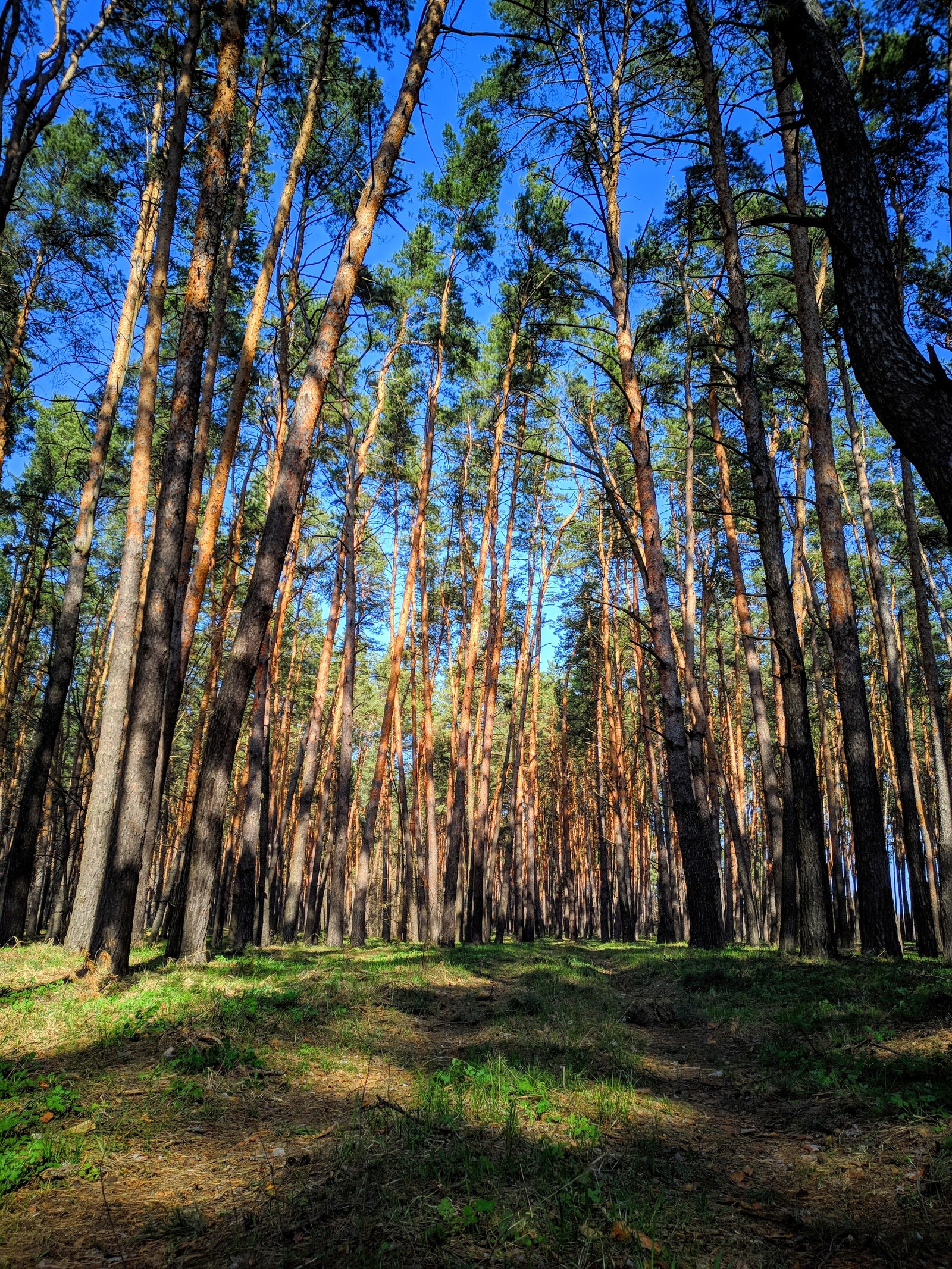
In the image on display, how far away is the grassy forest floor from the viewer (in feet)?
7.27

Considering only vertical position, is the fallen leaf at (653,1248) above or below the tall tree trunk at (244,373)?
below

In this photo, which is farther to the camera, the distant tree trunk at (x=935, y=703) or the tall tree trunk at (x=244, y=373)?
the distant tree trunk at (x=935, y=703)

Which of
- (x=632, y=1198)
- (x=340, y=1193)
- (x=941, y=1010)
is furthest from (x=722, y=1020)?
(x=340, y=1193)

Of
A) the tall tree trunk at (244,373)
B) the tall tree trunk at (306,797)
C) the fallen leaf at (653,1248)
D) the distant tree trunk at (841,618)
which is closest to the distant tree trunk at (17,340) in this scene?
the tall tree trunk at (244,373)

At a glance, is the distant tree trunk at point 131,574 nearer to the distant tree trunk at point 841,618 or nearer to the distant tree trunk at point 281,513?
the distant tree trunk at point 281,513

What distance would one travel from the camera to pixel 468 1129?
304cm

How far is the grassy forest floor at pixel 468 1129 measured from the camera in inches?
87.3

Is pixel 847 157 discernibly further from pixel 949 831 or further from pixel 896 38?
pixel 949 831

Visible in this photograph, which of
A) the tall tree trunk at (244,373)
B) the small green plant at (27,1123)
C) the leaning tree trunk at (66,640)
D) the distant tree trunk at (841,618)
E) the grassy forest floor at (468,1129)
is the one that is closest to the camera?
the grassy forest floor at (468,1129)

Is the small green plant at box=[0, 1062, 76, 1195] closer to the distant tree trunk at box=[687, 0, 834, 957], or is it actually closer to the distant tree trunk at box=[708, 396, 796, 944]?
the distant tree trunk at box=[687, 0, 834, 957]

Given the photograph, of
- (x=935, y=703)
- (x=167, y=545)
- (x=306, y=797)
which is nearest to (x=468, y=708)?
(x=306, y=797)

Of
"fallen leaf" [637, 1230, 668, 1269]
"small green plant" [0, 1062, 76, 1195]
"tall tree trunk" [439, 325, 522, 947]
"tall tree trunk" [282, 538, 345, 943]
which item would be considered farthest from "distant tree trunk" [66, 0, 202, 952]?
"fallen leaf" [637, 1230, 668, 1269]

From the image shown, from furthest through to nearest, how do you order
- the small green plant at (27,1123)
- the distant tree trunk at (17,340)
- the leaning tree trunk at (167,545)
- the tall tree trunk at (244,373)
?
the distant tree trunk at (17,340) < the tall tree trunk at (244,373) < the leaning tree trunk at (167,545) < the small green plant at (27,1123)

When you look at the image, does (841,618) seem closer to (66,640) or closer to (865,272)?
(865,272)
